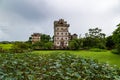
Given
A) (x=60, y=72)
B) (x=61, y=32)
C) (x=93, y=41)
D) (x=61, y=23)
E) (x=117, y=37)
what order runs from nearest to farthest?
(x=60, y=72) < (x=117, y=37) < (x=93, y=41) < (x=61, y=23) < (x=61, y=32)

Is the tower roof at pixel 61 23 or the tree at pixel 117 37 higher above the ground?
the tower roof at pixel 61 23

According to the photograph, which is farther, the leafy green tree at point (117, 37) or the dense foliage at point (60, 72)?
the leafy green tree at point (117, 37)

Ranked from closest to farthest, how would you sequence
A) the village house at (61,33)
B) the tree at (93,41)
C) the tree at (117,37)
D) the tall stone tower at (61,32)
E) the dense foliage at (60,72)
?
the dense foliage at (60,72), the tree at (117,37), the tree at (93,41), the village house at (61,33), the tall stone tower at (61,32)

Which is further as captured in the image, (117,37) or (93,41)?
(93,41)

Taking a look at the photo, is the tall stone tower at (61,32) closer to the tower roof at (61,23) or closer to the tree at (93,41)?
the tower roof at (61,23)

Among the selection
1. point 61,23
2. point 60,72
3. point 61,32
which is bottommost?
point 60,72

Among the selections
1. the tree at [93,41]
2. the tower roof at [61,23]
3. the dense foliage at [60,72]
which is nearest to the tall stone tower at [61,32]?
the tower roof at [61,23]

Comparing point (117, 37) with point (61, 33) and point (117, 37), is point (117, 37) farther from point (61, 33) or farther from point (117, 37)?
point (61, 33)

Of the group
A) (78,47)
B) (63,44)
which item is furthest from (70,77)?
(63,44)

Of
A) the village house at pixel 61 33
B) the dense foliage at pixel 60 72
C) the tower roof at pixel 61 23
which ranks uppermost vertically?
the tower roof at pixel 61 23

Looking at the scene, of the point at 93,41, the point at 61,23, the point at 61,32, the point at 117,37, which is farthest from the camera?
the point at 61,32

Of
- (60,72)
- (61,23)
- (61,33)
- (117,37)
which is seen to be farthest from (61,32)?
(60,72)

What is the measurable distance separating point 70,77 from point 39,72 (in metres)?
1.06

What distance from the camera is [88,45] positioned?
5350 cm
